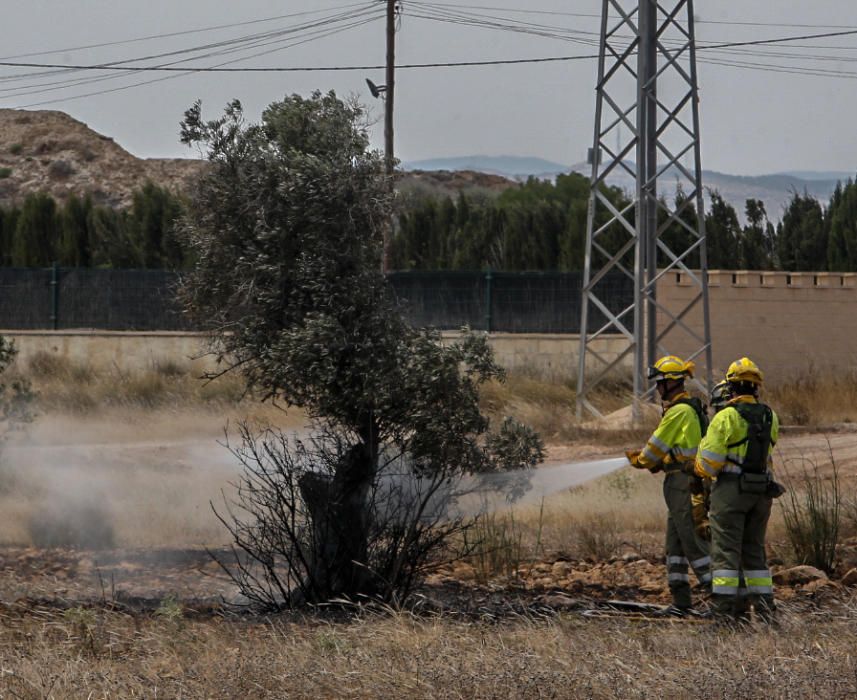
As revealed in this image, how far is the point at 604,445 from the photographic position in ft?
62.4

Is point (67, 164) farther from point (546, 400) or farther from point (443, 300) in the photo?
point (546, 400)

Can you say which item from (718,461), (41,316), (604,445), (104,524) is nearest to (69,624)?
(718,461)

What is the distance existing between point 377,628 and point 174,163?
199 feet

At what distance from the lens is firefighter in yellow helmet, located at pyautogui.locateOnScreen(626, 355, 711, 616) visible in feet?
31.5

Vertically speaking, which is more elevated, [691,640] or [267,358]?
[267,358]

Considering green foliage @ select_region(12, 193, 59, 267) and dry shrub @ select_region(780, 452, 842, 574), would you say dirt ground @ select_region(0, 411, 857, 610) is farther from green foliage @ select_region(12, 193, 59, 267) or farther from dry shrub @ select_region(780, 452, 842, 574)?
green foliage @ select_region(12, 193, 59, 267)

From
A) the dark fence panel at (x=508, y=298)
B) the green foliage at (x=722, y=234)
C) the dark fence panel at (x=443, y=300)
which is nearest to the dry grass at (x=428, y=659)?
the dark fence panel at (x=443, y=300)

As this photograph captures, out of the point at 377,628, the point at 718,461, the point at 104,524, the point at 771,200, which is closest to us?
the point at 377,628

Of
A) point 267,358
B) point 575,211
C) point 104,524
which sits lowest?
point 104,524

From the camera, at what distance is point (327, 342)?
9.34 m

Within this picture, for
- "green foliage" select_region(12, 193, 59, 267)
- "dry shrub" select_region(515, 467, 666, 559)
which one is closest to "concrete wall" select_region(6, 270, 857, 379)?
"dry shrub" select_region(515, 467, 666, 559)

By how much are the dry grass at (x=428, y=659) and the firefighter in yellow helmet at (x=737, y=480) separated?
357mm

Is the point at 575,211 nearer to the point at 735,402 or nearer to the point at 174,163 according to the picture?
the point at 735,402

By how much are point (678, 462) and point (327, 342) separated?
276 centimetres
